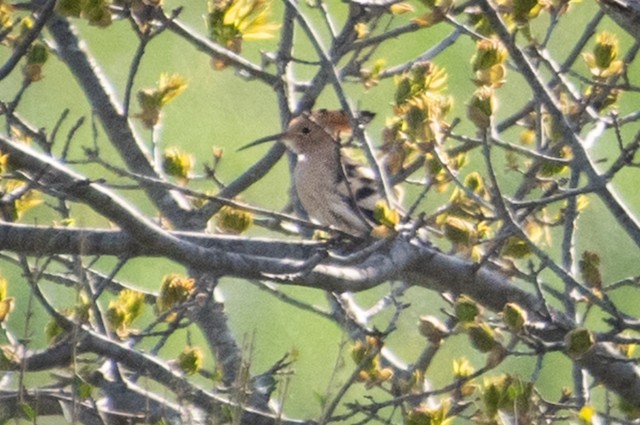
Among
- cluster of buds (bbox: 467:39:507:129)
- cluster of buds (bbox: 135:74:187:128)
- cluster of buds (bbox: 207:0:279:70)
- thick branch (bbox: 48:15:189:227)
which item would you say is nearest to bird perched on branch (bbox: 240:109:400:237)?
thick branch (bbox: 48:15:189:227)

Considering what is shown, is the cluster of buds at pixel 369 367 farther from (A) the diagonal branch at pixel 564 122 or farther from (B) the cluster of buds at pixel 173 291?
(A) the diagonal branch at pixel 564 122

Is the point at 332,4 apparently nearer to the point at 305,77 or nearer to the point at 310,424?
the point at 305,77

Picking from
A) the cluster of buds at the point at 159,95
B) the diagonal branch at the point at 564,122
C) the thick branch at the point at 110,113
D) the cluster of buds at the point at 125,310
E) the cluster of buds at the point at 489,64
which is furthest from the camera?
the thick branch at the point at 110,113

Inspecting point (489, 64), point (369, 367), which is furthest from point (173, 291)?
point (489, 64)

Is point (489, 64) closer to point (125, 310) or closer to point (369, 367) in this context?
point (369, 367)

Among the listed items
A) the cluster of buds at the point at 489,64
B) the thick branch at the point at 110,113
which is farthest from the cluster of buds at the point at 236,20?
the thick branch at the point at 110,113

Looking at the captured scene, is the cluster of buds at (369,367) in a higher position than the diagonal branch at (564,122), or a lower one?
lower

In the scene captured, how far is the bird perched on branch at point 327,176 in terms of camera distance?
4137 mm

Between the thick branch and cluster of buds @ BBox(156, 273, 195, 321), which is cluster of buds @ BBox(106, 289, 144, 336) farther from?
the thick branch

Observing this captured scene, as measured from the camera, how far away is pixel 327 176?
14.5 feet

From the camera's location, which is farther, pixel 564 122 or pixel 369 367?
pixel 369 367

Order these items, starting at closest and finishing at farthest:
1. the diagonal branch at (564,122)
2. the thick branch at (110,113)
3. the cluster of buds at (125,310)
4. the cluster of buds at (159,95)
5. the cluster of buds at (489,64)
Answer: the diagonal branch at (564,122) → the cluster of buds at (489,64) → the cluster of buds at (125,310) → the cluster of buds at (159,95) → the thick branch at (110,113)

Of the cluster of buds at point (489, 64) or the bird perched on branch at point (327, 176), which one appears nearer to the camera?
the cluster of buds at point (489, 64)

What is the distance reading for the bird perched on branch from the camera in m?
4.14
